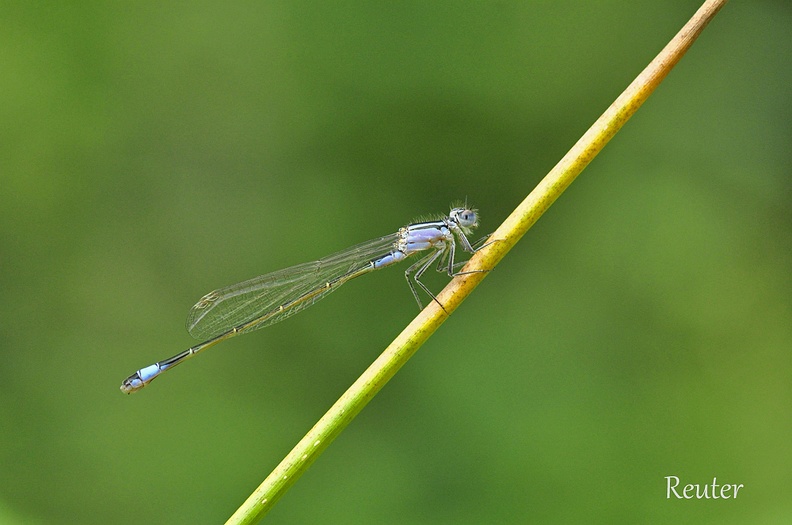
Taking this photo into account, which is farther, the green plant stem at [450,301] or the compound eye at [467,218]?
the compound eye at [467,218]

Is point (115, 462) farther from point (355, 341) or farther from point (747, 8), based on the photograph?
point (747, 8)

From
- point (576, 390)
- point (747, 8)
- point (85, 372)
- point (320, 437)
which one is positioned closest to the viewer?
point (320, 437)

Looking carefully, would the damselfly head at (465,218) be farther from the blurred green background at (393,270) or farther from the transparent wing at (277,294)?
the blurred green background at (393,270)

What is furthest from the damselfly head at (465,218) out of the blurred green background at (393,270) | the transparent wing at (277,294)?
the blurred green background at (393,270)

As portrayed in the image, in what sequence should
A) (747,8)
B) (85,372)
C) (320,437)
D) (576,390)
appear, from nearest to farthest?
(320,437) < (576,390) < (747,8) < (85,372)

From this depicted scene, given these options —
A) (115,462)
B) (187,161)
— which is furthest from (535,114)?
(115,462)

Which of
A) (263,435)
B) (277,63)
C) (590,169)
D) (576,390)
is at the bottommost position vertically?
(263,435)
